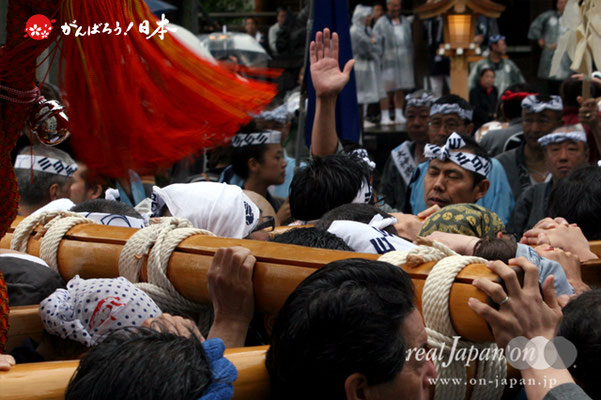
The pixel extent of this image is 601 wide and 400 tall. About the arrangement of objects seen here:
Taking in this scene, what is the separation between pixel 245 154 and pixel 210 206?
7.24 feet

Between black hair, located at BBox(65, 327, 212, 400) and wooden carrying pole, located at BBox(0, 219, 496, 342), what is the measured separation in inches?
15.5

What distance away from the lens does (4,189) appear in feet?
5.59

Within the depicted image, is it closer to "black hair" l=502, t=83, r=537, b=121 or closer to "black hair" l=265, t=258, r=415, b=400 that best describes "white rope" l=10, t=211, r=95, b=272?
"black hair" l=265, t=258, r=415, b=400

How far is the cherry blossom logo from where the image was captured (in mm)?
1581

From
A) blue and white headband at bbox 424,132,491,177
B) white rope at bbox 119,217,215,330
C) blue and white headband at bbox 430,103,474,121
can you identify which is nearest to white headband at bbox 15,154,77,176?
white rope at bbox 119,217,215,330

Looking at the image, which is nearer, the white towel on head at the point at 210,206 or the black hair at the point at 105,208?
the white towel on head at the point at 210,206

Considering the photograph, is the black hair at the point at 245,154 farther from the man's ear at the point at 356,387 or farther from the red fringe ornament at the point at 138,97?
the man's ear at the point at 356,387

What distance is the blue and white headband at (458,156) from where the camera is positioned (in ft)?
12.8

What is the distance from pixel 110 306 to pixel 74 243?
489mm

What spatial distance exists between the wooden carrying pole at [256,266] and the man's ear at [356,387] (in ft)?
0.75

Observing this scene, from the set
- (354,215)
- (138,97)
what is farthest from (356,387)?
(354,215)

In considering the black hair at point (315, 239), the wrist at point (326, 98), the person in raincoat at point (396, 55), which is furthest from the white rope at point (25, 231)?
the person in raincoat at point (396, 55)

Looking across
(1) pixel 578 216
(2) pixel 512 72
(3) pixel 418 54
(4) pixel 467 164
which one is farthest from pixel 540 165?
(3) pixel 418 54

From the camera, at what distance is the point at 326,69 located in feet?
11.2
